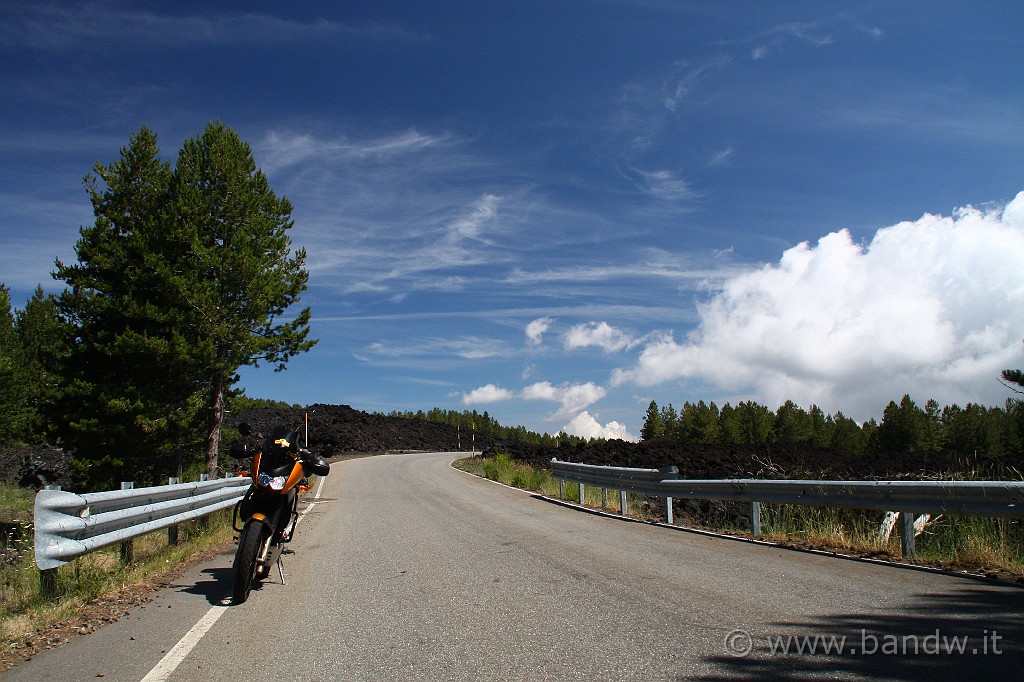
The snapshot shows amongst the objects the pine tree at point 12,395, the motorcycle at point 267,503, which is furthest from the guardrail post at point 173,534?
the pine tree at point 12,395

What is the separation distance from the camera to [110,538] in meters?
6.79

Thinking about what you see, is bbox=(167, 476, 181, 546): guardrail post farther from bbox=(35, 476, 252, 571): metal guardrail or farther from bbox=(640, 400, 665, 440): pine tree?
bbox=(640, 400, 665, 440): pine tree

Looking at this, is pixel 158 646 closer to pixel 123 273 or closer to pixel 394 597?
pixel 394 597

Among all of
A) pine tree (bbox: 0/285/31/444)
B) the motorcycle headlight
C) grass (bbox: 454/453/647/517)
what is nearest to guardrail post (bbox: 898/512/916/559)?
grass (bbox: 454/453/647/517)

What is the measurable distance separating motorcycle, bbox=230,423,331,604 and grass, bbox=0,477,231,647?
53.9 inches

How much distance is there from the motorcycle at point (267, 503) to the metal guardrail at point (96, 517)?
1215 mm

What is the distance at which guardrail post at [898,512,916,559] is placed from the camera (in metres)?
7.99

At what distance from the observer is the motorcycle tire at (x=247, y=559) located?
6355 mm

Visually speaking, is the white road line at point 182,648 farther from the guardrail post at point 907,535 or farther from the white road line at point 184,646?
the guardrail post at point 907,535

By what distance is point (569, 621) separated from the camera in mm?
5340

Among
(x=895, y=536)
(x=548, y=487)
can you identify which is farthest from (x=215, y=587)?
(x=548, y=487)

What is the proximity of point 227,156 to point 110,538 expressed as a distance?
22734 mm

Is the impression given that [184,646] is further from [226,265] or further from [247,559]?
[226,265]

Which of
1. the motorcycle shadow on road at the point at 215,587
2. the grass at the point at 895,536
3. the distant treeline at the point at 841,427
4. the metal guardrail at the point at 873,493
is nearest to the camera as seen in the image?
the motorcycle shadow on road at the point at 215,587
